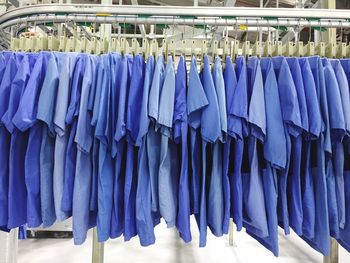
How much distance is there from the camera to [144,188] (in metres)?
0.89

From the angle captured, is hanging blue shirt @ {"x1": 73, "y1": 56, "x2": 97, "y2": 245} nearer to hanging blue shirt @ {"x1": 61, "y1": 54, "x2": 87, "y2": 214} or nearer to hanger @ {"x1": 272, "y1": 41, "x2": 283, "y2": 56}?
hanging blue shirt @ {"x1": 61, "y1": 54, "x2": 87, "y2": 214}

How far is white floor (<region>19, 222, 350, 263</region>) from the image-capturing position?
2342 millimetres

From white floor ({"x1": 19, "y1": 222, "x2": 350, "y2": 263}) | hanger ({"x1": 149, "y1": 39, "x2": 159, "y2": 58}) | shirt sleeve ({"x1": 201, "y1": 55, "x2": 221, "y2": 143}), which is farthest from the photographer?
white floor ({"x1": 19, "y1": 222, "x2": 350, "y2": 263})

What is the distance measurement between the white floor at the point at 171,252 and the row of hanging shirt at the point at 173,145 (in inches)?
65.4

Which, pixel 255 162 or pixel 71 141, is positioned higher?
pixel 71 141

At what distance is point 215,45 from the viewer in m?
1.01

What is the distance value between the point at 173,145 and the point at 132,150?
6.4 inches

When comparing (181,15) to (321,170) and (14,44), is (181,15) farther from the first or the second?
(321,170)

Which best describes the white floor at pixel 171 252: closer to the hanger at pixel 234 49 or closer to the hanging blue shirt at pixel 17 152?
the hanging blue shirt at pixel 17 152

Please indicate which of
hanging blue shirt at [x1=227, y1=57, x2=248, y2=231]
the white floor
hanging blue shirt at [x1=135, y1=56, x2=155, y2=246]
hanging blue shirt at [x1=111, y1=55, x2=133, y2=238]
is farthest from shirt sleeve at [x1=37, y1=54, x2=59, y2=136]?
the white floor

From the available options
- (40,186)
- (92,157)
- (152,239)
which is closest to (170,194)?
(152,239)

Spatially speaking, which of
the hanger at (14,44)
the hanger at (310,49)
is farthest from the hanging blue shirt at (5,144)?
the hanger at (310,49)

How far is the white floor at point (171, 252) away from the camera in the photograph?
2342 millimetres

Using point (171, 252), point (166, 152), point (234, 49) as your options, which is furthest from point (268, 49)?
point (171, 252)
